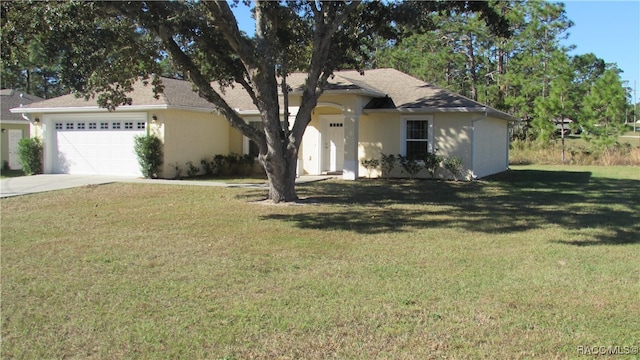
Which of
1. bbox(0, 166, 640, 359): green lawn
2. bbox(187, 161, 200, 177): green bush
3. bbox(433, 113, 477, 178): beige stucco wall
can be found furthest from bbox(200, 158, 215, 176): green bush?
bbox(433, 113, 477, 178): beige stucco wall

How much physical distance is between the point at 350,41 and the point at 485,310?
10.6m

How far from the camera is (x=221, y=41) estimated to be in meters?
13.8

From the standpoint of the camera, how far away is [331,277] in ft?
22.1

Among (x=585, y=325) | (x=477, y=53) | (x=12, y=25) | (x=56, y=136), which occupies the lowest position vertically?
(x=585, y=325)

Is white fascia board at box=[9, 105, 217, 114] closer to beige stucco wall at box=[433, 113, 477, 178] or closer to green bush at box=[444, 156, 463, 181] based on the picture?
beige stucco wall at box=[433, 113, 477, 178]

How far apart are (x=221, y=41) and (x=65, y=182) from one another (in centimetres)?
841

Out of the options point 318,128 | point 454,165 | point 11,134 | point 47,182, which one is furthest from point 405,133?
point 11,134

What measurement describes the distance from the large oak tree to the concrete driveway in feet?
13.6

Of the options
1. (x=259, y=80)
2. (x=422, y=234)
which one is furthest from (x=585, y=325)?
(x=259, y=80)

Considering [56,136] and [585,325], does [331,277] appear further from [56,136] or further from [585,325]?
[56,136]

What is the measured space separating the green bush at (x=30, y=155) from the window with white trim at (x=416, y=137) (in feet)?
48.4

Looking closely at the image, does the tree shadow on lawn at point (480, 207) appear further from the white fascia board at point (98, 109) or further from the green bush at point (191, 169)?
the white fascia board at point (98, 109)

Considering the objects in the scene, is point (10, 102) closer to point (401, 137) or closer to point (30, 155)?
point (30, 155)

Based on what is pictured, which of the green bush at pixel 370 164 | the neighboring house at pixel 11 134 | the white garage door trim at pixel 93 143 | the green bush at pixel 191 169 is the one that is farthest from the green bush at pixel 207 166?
the neighboring house at pixel 11 134
